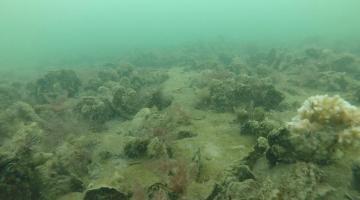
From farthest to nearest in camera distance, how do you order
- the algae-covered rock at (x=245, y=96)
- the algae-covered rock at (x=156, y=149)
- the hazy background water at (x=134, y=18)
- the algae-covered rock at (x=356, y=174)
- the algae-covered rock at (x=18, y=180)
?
the hazy background water at (x=134, y=18), the algae-covered rock at (x=245, y=96), the algae-covered rock at (x=156, y=149), the algae-covered rock at (x=18, y=180), the algae-covered rock at (x=356, y=174)

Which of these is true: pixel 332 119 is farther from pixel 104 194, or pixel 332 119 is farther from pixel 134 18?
pixel 134 18

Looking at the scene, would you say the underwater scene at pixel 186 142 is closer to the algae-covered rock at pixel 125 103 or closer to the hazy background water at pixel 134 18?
the algae-covered rock at pixel 125 103

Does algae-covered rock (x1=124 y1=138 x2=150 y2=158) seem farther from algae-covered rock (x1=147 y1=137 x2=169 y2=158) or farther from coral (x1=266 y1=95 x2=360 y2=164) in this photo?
coral (x1=266 y1=95 x2=360 y2=164)

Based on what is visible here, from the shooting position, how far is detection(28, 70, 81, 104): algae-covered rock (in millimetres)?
14164

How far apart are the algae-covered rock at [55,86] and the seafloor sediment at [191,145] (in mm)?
165

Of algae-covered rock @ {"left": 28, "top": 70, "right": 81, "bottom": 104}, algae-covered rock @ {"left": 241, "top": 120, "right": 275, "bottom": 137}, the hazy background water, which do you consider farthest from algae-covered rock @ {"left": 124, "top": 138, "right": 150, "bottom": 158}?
the hazy background water

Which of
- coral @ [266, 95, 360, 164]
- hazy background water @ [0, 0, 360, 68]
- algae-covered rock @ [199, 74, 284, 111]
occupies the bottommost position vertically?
hazy background water @ [0, 0, 360, 68]

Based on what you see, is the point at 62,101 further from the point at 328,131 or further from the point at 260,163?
the point at 328,131

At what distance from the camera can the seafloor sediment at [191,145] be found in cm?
516

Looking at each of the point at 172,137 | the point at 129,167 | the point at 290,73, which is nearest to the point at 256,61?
the point at 290,73

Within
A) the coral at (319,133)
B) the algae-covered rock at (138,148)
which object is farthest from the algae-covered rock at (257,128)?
the algae-covered rock at (138,148)

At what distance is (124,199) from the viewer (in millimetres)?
5445

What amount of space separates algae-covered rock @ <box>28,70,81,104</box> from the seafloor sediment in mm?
165

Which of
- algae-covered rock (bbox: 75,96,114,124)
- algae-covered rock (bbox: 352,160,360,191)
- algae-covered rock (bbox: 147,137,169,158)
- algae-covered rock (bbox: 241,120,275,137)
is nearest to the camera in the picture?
algae-covered rock (bbox: 352,160,360,191)
